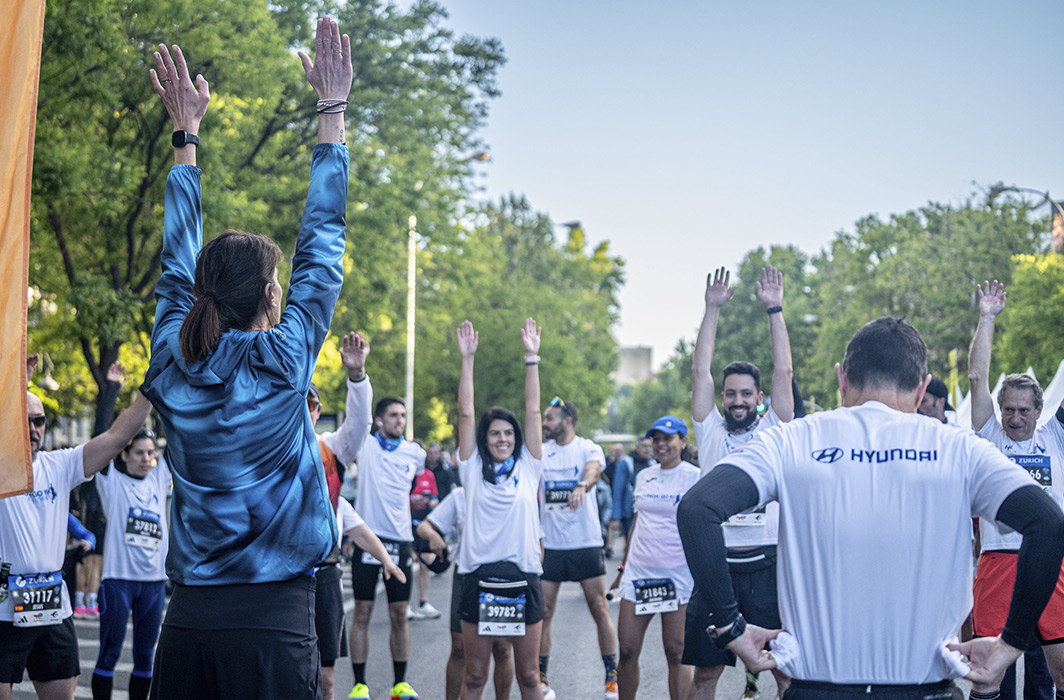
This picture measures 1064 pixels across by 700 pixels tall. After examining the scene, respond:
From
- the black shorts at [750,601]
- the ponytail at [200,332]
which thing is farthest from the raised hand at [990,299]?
the ponytail at [200,332]

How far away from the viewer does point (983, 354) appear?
6465 millimetres

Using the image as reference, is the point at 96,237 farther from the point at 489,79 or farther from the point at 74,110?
the point at 489,79

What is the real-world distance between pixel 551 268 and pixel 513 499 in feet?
170

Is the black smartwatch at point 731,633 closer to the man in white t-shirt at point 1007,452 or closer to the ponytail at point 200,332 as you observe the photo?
the ponytail at point 200,332

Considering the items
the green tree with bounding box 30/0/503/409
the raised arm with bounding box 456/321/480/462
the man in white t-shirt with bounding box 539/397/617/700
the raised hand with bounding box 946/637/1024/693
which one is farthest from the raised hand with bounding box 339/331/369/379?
the green tree with bounding box 30/0/503/409

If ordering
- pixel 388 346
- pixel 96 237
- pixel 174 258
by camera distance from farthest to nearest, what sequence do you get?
1. pixel 388 346
2. pixel 96 237
3. pixel 174 258

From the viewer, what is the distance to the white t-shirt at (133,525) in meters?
7.73

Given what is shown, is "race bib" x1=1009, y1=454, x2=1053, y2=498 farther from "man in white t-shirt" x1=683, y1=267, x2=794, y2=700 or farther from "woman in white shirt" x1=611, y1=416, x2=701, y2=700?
"woman in white shirt" x1=611, y1=416, x2=701, y2=700

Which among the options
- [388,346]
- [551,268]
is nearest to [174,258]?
[388,346]

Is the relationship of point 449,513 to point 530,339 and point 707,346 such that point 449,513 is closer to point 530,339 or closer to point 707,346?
point 530,339

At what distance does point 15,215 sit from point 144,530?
469 cm

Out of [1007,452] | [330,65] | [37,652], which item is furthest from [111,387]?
[1007,452]

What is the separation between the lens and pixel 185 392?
3.04 metres

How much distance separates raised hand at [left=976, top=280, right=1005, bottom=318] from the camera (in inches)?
263
